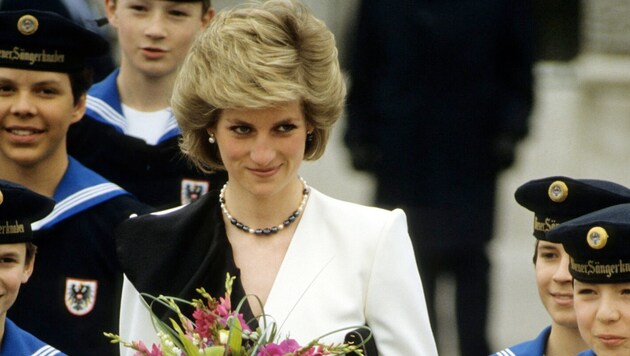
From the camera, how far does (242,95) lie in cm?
587

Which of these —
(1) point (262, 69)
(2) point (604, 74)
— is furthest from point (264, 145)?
(2) point (604, 74)

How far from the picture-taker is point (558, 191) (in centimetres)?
671

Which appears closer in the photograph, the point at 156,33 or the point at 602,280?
the point at 602,280

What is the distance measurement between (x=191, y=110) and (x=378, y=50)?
2453mm

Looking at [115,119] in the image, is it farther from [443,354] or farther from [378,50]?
[443,354]

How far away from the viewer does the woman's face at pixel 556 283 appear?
6.67m

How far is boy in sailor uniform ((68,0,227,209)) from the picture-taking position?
24.8 feet

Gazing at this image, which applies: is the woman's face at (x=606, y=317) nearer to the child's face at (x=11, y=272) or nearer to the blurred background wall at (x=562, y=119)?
the child's face at (x=11, y=272)

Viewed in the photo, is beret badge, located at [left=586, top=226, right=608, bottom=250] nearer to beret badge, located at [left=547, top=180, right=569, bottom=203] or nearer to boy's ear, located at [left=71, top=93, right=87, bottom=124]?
beret badge, located at [left=547, top=180, right=569, bottom=203]

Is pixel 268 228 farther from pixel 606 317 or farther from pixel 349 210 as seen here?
pixel 606 317

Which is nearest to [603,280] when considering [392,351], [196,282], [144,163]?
[392,351]

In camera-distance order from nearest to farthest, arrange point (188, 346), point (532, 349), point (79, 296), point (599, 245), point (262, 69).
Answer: point (188, 346), point (262, 69), point (599, 245), point (532, 349), point (79, 296)

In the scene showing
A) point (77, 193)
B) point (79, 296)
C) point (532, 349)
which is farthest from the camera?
point (77, 193)

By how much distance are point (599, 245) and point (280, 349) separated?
1185 mm
